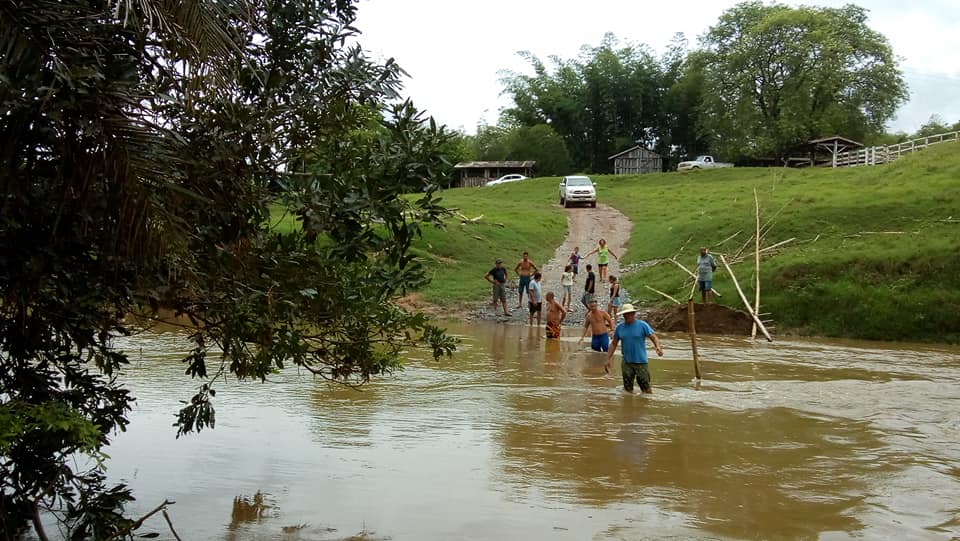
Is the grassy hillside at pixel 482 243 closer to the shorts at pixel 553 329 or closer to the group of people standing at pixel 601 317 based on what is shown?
the group of people standing at pixel 601 317

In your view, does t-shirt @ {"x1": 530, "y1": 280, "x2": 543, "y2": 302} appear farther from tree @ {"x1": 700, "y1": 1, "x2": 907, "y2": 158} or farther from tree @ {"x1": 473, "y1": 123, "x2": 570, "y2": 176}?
tree @ {"x1": 473, "y1": 123, "x2": 570, "y2": 176}

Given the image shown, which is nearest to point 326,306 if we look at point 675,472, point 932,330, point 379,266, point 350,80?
point 379,266

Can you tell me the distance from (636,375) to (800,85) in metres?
53.4

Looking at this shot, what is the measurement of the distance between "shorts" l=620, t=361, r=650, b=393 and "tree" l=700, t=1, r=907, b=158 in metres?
49.6

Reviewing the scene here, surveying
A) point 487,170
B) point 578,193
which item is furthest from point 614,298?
point 487,170

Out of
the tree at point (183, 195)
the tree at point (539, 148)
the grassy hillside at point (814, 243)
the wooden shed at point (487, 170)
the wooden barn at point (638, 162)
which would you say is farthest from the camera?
the tree at point (539, 148)

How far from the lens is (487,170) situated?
71625 mm

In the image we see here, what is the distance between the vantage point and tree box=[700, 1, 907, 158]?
199ft

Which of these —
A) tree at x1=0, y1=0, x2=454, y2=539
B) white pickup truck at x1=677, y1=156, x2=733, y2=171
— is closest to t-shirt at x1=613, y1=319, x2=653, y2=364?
tree at x1=0, y1=0, x2=454, y2=539

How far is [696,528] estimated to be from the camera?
25.7 ft

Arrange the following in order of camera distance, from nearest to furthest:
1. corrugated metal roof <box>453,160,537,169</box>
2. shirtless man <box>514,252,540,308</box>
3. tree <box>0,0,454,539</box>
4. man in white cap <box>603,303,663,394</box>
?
tree <box>0,0,454,539</box>, man in white cap <box>603,303,663,394</box>, shirtless man <box>514,252,540,308</box>, corrugated metal roof <box>453,160,537,169</box>

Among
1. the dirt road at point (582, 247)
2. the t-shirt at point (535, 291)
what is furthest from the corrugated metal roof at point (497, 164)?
the t-shirt at point (535, 291)

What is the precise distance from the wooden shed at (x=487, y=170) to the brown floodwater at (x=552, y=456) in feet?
178

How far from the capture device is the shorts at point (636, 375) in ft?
45.0
